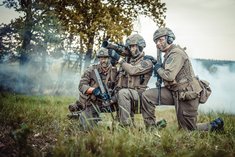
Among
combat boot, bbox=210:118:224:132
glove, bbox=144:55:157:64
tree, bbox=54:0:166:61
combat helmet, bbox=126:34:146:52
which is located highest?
tree, bbox=54:0:166:61

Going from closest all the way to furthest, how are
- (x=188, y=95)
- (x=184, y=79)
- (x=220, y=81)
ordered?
(x=188, y=95)
(x=184, y=79)
(x=220, y=81)

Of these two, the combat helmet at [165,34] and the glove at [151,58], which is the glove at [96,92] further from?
the combat helmet at [165,34]

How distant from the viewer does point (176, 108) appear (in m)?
4.71

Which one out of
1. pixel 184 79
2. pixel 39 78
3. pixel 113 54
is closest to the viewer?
pixel 184 79

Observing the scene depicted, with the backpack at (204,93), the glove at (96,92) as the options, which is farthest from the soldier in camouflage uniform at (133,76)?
the backpack at (204,93)

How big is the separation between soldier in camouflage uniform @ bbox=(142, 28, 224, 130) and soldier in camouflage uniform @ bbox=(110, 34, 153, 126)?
226 millimetres

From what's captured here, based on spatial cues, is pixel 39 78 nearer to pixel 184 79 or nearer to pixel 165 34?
pixel 165 34

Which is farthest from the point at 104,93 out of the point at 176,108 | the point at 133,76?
the point at 176,108

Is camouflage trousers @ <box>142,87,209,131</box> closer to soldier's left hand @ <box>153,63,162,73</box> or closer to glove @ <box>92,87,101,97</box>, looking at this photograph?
soldier's left hand @ <box>153,63,162,73</box>

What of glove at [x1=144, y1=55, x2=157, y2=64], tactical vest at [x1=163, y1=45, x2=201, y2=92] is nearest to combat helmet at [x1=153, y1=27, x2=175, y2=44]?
tactical vest at [x1=163, y1=45, x2=201, y2=92]

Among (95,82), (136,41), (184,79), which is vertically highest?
(136,41)

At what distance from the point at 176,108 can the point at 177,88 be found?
33 centimetres

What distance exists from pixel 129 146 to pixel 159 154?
290 mm

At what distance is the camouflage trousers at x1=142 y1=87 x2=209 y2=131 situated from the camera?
4637 millimetres
